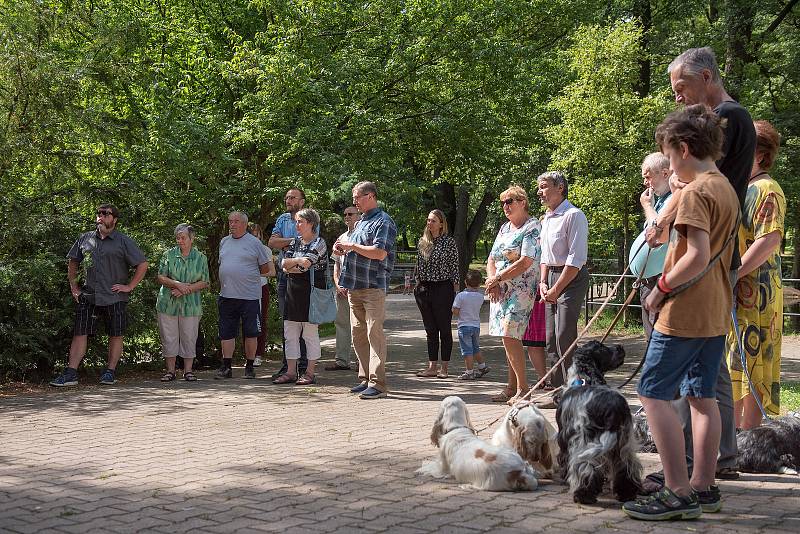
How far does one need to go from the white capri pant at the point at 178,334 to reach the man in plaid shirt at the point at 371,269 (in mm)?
2630

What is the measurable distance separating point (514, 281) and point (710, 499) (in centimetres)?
402

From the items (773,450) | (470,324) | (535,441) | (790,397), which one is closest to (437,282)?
(470,324)

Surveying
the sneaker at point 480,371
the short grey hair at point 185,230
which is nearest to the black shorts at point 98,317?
the short grey hair at point 185,230

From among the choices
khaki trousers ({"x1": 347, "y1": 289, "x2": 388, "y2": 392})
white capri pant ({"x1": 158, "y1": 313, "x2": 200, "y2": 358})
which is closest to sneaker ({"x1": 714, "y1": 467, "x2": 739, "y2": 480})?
khaki trousers ({"x1": 347, "y1": 289, "x2": 388, "y2": 392})

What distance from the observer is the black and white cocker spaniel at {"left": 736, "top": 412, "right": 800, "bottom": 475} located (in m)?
5.50

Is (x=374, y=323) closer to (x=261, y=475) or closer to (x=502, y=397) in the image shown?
(x=502, y=397)


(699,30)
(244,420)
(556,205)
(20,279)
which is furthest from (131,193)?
(699,30)

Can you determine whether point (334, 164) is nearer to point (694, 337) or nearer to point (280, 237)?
point (280, 237)

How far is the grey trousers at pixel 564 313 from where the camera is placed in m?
7.79

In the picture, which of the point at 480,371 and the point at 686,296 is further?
the point at 480,371

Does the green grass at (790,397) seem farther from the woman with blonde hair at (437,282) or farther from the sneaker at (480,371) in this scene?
the woman with blonde hair at (437,282)

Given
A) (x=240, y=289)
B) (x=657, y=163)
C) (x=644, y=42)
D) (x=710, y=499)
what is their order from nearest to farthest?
(x=710, y=499) < (x=657, y=163) < (x=240, y=289) < (x=644, y=42)

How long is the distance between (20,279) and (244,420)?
147 inches

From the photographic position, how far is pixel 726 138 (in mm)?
4895
